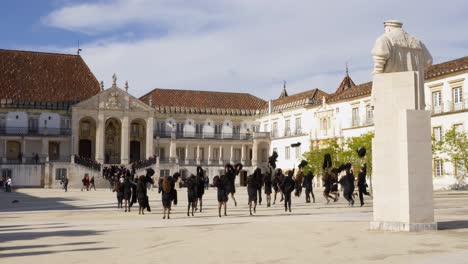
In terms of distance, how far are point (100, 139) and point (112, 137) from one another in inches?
172

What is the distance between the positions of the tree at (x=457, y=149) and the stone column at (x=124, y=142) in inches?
1135

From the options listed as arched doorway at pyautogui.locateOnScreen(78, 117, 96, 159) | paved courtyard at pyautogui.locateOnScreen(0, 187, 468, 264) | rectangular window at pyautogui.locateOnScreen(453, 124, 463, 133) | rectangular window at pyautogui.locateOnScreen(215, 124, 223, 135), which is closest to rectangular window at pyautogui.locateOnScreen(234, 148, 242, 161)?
rectangular window at pyautogui.locateOnScreen(215, 124, 223, 135)

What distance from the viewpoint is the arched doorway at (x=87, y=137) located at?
2185 inches

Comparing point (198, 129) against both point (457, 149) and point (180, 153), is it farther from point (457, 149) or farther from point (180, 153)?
point (457, 149)

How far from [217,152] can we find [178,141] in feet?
15.7

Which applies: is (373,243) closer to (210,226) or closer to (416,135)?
(416,135)

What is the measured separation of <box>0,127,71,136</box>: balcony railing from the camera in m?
52.8

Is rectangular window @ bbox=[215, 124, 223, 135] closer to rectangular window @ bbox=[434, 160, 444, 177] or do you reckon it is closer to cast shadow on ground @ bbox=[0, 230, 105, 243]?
rectangular window @ bbox=[434, 160, 444, 177]

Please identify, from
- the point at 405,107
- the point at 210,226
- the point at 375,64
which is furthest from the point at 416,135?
the point at 210,226

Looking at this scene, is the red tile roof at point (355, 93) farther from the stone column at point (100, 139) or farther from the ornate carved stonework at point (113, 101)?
the stone column at point (100, 139)

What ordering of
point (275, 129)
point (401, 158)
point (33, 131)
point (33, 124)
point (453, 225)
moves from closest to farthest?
point (401, 158) < point (453, 225) < point (33, 131) < point (33, 124) < point (275, 129)

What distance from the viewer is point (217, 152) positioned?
62.1 metres

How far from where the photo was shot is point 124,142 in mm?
54469

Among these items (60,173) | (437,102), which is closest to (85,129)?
(60,173)
